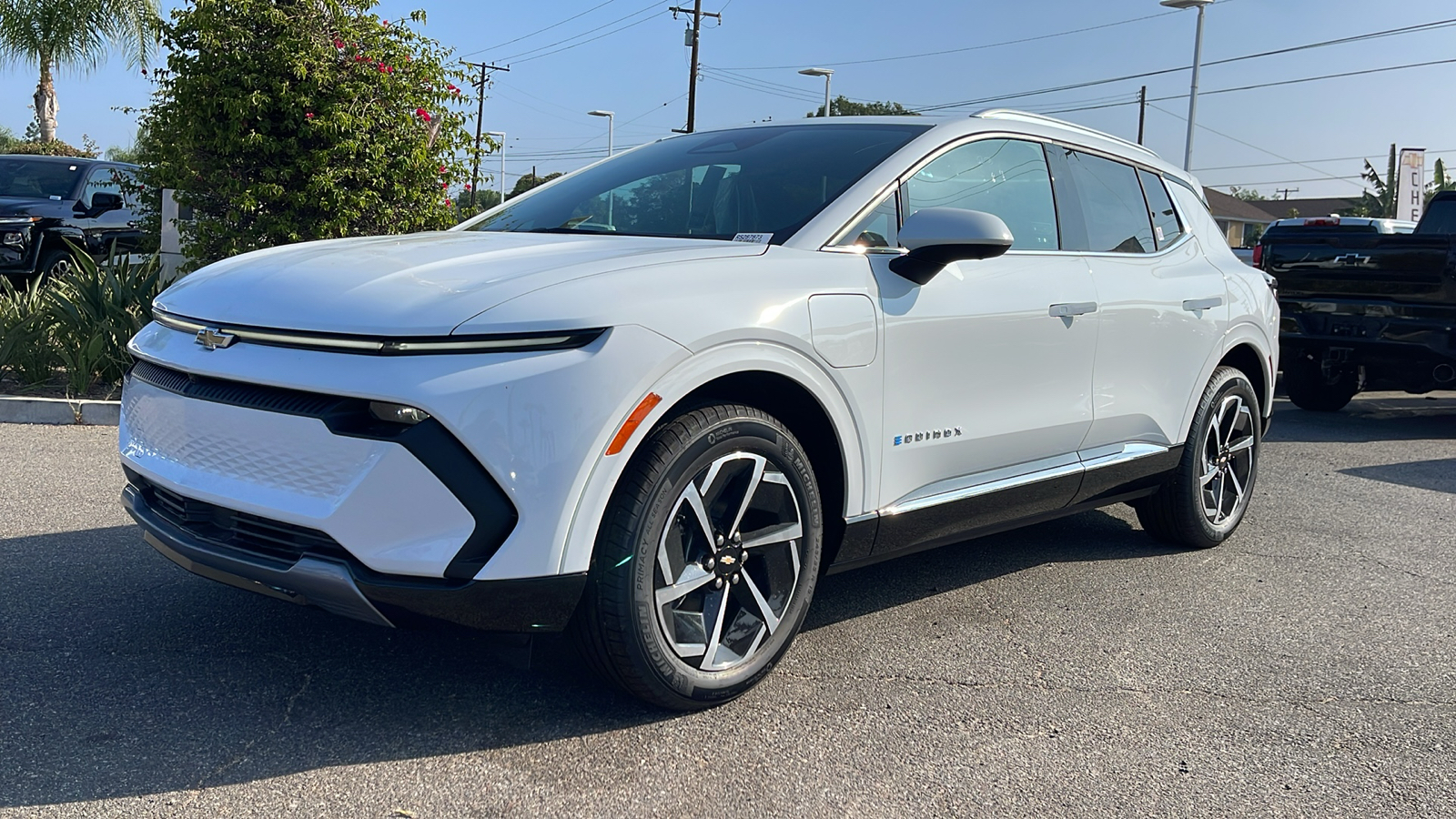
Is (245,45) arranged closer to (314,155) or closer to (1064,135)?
(314,155)

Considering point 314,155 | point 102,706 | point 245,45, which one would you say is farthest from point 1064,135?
point 245,45

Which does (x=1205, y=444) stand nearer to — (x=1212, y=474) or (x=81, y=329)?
(x=1212, y=474)

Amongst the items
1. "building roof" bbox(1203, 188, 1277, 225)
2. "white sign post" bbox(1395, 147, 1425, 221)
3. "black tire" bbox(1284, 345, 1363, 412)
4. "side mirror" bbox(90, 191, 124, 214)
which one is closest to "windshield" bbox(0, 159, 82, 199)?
"side mirror" bbox(90, 191, 124, 214)

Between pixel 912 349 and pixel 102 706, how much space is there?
7.71 ft

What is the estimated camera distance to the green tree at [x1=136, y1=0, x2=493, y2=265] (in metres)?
8.43

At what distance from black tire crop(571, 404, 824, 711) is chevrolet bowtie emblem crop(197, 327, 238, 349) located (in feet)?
3.30

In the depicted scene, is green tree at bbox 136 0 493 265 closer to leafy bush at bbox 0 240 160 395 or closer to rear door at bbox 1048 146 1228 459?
leafy bush at bbox 0 240 160 395

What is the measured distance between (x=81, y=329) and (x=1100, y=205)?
638 cm

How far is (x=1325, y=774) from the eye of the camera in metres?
2.91

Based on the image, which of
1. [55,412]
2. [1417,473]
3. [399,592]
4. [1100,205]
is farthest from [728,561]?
[1417,473]

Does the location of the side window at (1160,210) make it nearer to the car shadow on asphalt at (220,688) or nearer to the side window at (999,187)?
the side window at (999,187)

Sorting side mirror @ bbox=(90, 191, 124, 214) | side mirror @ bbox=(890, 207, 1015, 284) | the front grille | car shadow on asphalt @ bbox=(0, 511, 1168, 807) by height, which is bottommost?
car shadow on asphalt @ bbox=(0, 511, 1168, 807)

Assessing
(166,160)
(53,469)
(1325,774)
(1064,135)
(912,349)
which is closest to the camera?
(1325,774)

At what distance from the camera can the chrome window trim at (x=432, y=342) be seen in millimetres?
2561
